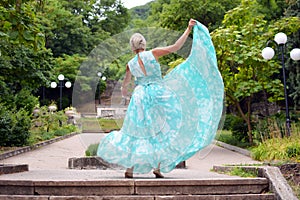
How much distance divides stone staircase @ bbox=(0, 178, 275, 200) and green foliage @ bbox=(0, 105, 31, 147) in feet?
30.4

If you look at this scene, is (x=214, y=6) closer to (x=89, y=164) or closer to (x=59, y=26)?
(x=59, y=26)

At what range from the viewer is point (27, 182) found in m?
5.05

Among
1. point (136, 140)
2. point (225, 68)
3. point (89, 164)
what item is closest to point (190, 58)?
point (136, 140)

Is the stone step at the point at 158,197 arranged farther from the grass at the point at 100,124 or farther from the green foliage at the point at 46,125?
the green foliage at the point at 46,125

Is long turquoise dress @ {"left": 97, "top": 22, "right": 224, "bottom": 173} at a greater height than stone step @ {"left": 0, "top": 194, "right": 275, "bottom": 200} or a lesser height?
greater

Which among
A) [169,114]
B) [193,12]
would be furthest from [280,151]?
[193,12]

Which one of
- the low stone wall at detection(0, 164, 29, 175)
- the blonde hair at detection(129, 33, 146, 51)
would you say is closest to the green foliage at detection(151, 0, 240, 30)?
the low stone wall at detection(0, 164, 29, 175)

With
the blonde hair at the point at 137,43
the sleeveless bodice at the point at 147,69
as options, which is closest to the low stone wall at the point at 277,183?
the sleeveless bodice at the point at 147,69

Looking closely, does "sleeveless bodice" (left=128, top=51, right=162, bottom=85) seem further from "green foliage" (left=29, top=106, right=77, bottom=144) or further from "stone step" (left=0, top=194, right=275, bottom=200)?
"green foliage" (left=29, top=106, right=77, bottom=144)

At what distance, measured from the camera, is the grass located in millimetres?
7501

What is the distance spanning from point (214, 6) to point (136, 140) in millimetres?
22485

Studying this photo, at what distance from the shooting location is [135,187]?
193 inches

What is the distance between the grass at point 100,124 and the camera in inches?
295

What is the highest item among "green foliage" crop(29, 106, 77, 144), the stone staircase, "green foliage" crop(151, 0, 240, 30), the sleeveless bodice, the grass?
"green foliage" crop(151, 0, 240, 30)
